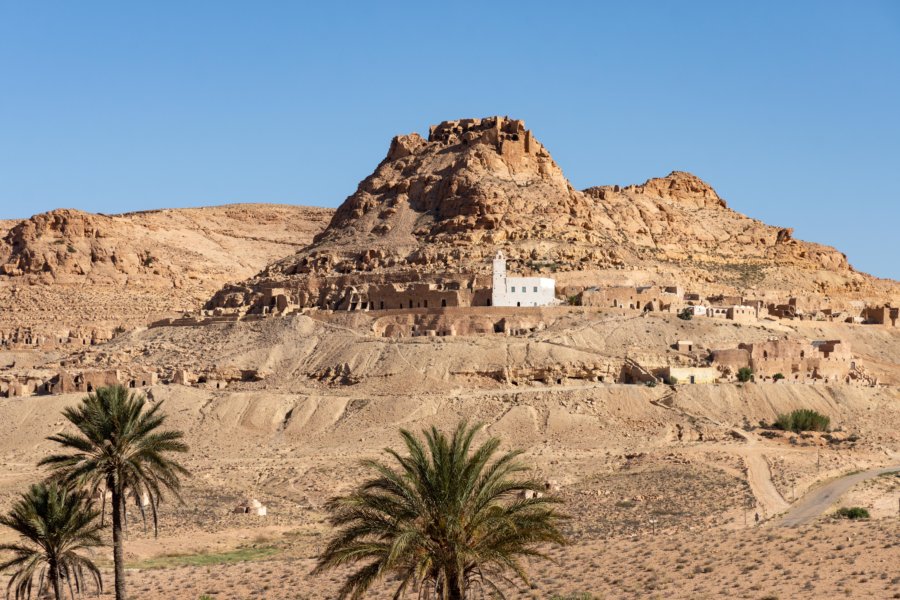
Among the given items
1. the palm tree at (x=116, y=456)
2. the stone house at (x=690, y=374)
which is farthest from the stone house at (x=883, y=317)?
the palm tree at (x=116, y=456)

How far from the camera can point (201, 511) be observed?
1761 inches

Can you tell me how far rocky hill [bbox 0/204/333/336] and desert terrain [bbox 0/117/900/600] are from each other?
1.24 feet

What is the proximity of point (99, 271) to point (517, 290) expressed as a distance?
56.5 meters

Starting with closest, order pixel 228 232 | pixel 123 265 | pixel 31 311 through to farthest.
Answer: pixel 31 311 < pixel 123 265 < pixel 228 232

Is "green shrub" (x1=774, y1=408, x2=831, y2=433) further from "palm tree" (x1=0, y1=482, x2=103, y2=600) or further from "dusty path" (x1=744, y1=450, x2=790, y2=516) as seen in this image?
"palm tree" (x1=0, y1=482, x2=103, y2=600)

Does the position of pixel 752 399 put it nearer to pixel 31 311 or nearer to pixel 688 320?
pixel 688 320

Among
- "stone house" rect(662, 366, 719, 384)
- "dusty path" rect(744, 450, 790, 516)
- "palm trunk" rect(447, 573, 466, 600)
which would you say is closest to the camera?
"palm trunk" rect(447, 573, 466, 600)

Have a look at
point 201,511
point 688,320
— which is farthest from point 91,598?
point 688,320

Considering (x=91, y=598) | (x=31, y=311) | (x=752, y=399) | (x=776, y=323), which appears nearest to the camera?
(x=91, y=598)

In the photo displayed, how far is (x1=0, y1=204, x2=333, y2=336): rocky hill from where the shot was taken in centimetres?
10469

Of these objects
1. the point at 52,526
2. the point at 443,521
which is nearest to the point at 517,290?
the point at 52,526

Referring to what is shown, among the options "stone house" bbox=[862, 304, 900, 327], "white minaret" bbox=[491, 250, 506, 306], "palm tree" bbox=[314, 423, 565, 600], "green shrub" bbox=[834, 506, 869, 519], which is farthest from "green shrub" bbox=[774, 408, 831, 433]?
"palm tree" bbox=[314, 423, 565, 600]

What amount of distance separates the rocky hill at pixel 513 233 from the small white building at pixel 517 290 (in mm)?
6980

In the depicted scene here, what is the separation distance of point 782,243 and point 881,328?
102 feet
